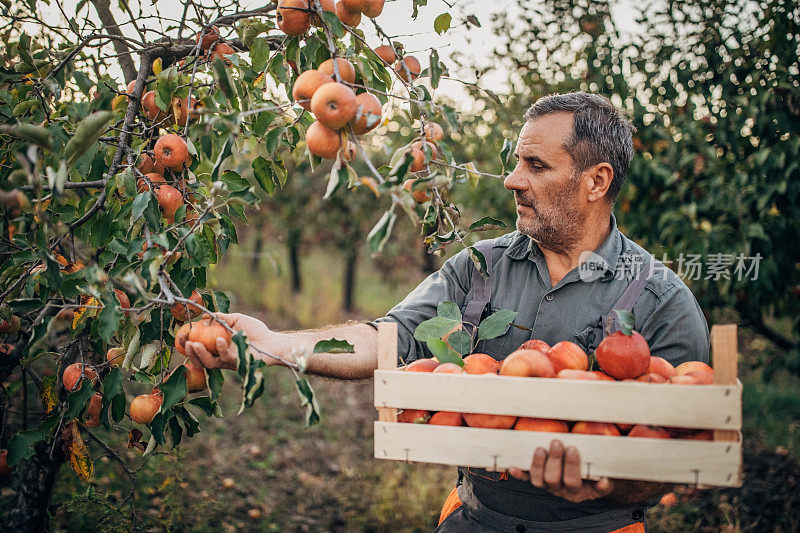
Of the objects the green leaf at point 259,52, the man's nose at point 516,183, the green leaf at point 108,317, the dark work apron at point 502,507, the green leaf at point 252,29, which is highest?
the green leaf at point 252,29

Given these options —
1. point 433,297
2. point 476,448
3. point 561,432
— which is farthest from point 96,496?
point 561,432

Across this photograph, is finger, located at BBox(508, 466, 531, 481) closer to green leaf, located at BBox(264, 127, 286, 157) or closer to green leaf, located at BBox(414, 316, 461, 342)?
green leaf, located at BBox(414, 316, 461, 342)

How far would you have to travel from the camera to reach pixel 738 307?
3.30 meters

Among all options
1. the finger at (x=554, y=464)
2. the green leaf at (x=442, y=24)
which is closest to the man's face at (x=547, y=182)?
the green leaf at (x=442, y=24)

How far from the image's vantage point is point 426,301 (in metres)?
1.83

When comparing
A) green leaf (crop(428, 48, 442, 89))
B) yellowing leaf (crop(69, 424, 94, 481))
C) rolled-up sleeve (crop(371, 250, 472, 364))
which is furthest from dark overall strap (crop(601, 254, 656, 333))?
yellowing leaf (crop(69, 424, 94, 481))

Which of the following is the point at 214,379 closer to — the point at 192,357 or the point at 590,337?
the point at 192,357

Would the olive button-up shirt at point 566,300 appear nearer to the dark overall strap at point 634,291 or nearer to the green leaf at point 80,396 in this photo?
the dark overall strap at point 634,291

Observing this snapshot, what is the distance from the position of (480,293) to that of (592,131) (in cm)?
58

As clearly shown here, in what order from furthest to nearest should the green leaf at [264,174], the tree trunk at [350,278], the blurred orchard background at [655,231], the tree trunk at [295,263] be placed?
1. the tree trunk at [295,263]
2. the tree trunk at [350,278]
3. the blurred orchard background at [655,231]
4. the green leaf at [264,174]

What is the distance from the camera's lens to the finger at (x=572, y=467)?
45.6 inches

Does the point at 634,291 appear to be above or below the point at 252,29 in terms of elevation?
below

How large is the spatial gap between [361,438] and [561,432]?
3.44m

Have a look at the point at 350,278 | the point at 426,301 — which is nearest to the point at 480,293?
the point at 426,301
